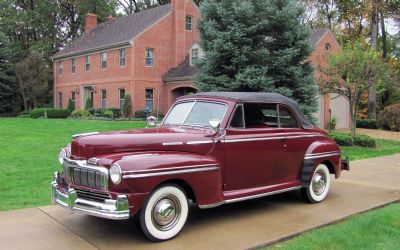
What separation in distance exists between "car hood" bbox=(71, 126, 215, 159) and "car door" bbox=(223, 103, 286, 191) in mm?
439

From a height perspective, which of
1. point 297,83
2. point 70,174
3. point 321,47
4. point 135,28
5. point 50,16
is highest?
point 50,16

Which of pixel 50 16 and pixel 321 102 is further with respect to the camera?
pixel 50 16

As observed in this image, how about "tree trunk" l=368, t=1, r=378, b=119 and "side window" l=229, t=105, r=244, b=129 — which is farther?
"tree trunk" l=368, t=1, r=378, b=119

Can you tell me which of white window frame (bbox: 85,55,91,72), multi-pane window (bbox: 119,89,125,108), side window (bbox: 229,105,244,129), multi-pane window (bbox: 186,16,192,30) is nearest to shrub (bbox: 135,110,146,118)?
multi-pane window (bbox: 119,89,125,108)

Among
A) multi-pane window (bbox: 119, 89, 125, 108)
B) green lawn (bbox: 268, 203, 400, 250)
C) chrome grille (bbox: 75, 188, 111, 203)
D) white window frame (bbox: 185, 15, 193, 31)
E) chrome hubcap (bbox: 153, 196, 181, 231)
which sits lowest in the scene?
green lawn (bbox: 268, 203, 400, 250)

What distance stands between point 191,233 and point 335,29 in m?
38.3

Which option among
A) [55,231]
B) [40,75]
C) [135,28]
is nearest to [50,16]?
[40,75]

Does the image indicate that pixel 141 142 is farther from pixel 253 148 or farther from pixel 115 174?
pixel 253 148

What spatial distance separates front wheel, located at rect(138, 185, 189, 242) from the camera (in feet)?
17.6

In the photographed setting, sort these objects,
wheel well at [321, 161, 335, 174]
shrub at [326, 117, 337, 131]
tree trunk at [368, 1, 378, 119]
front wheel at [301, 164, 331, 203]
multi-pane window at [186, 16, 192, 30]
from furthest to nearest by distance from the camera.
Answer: multi-pane window at [186, 16, 192, 30], tree trunk at [368, 1, 378, 119], shrub at [326, 117, 337, 131], wheel well at [321, 161, 335, 174], front wheel at [301, 164, 331, 203]

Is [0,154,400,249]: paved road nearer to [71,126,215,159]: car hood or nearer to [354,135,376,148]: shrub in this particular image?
[71,126,215,159]: car hood

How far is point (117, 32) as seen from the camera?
35.4 metres

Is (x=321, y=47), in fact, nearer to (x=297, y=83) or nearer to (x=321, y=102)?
(x=321, y=102)

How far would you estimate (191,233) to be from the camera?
5.87 meters
